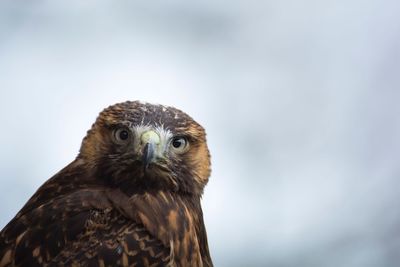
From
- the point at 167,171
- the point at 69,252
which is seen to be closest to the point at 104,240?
the point at 69,252

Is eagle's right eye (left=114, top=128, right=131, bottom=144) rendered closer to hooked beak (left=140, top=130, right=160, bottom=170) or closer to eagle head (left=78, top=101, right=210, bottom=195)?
eagle head (left=78, top=101, right=210, bottom=195)

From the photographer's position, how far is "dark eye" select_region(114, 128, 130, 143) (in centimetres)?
723

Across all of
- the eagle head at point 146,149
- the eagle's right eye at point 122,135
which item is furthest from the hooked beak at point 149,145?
the eagle's right eye at point 122,135

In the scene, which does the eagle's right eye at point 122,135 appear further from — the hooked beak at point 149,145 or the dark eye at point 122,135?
the hooked beak at point 149,145

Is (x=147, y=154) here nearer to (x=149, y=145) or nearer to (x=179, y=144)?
(x=149, y=145)

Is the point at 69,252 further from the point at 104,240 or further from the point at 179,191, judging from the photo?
the point at 179,191

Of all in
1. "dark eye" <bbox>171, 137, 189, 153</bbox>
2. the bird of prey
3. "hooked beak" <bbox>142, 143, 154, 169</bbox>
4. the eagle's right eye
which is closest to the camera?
the bird of prey

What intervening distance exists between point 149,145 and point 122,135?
0.21 meters

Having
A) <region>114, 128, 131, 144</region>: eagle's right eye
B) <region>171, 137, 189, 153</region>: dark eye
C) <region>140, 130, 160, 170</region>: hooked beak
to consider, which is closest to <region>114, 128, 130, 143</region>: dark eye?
<region>114, 128, 131, 144</region>: eagle's right eye

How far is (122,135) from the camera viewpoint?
7258 mm

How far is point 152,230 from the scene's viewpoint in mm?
6941

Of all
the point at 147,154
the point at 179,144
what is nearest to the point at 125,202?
the point at 147,154

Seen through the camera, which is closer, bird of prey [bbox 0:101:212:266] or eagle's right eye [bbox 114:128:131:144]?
bird of prey [bbox 0:101:212:266]

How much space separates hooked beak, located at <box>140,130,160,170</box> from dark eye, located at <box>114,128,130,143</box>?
113 millimetres
